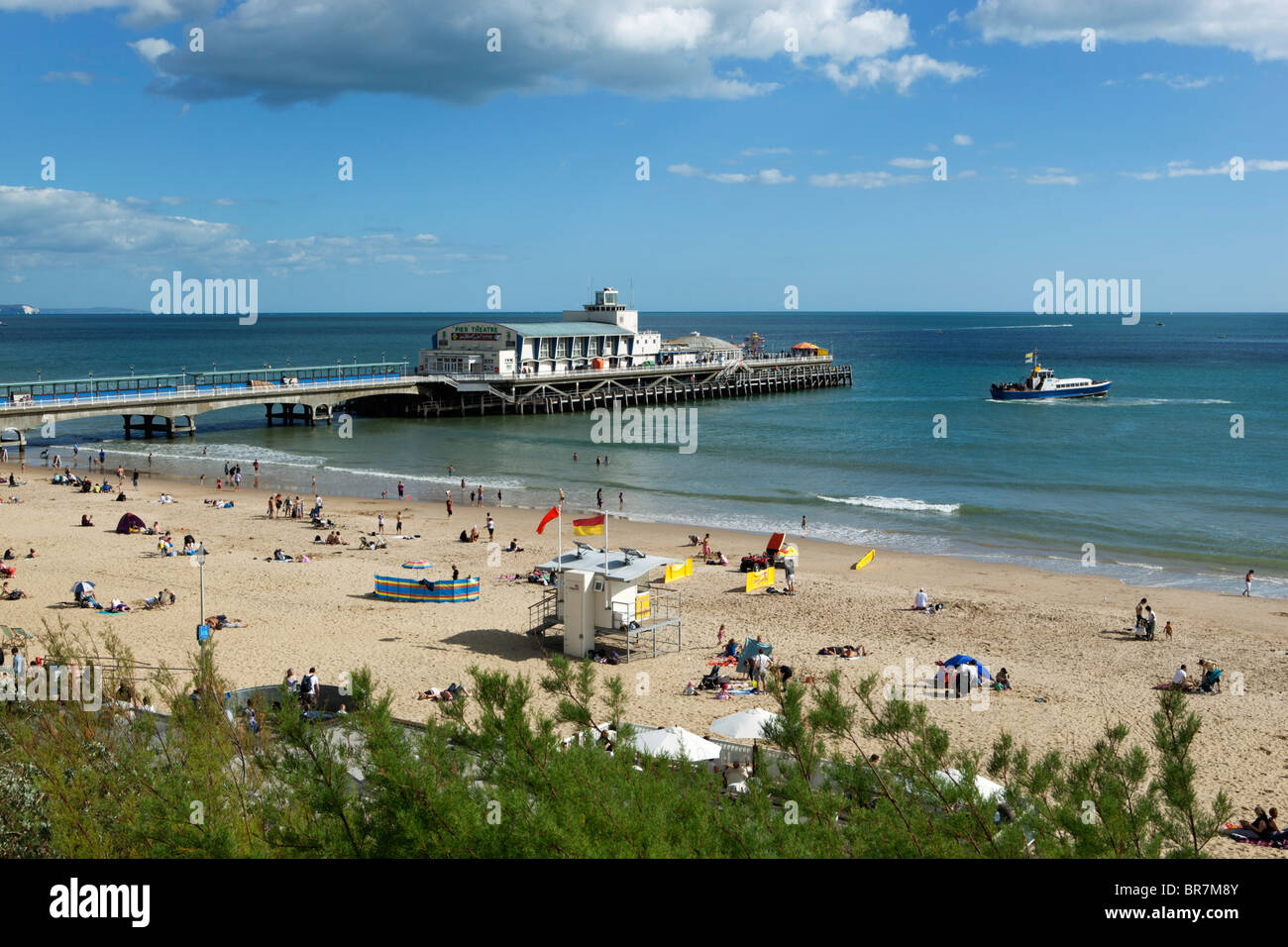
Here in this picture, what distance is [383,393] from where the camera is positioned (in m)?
68.2

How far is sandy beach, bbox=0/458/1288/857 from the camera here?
60.1ft

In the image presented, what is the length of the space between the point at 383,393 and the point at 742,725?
55.8 metres

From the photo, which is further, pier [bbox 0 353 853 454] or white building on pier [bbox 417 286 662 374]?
white building on pier [bbox 417 286 662 374]

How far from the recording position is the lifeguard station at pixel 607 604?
68.5 feet

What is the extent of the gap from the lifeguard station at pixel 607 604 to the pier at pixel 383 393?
40646 millimetres

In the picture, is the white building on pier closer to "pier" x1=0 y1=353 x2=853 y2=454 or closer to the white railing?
"pier" x1=0 y1=353 x2=853 y2=454

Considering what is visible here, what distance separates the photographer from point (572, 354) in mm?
77438

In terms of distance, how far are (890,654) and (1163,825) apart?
49.7ft

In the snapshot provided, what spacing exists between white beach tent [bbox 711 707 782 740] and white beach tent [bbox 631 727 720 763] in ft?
3.95

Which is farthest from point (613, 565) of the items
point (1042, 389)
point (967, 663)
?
point (1042, 389)

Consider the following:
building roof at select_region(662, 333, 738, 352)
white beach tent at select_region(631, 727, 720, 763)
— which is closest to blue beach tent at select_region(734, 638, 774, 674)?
white beach tent at select_region(631, 727, 720, 763)

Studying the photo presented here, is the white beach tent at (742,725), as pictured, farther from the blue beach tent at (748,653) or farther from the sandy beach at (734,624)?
the blue beach tent at (748,653)

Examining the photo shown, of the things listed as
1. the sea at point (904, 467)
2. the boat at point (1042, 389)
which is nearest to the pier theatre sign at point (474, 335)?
the sea at point (904, 467)

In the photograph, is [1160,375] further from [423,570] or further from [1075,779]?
[1075,779]
